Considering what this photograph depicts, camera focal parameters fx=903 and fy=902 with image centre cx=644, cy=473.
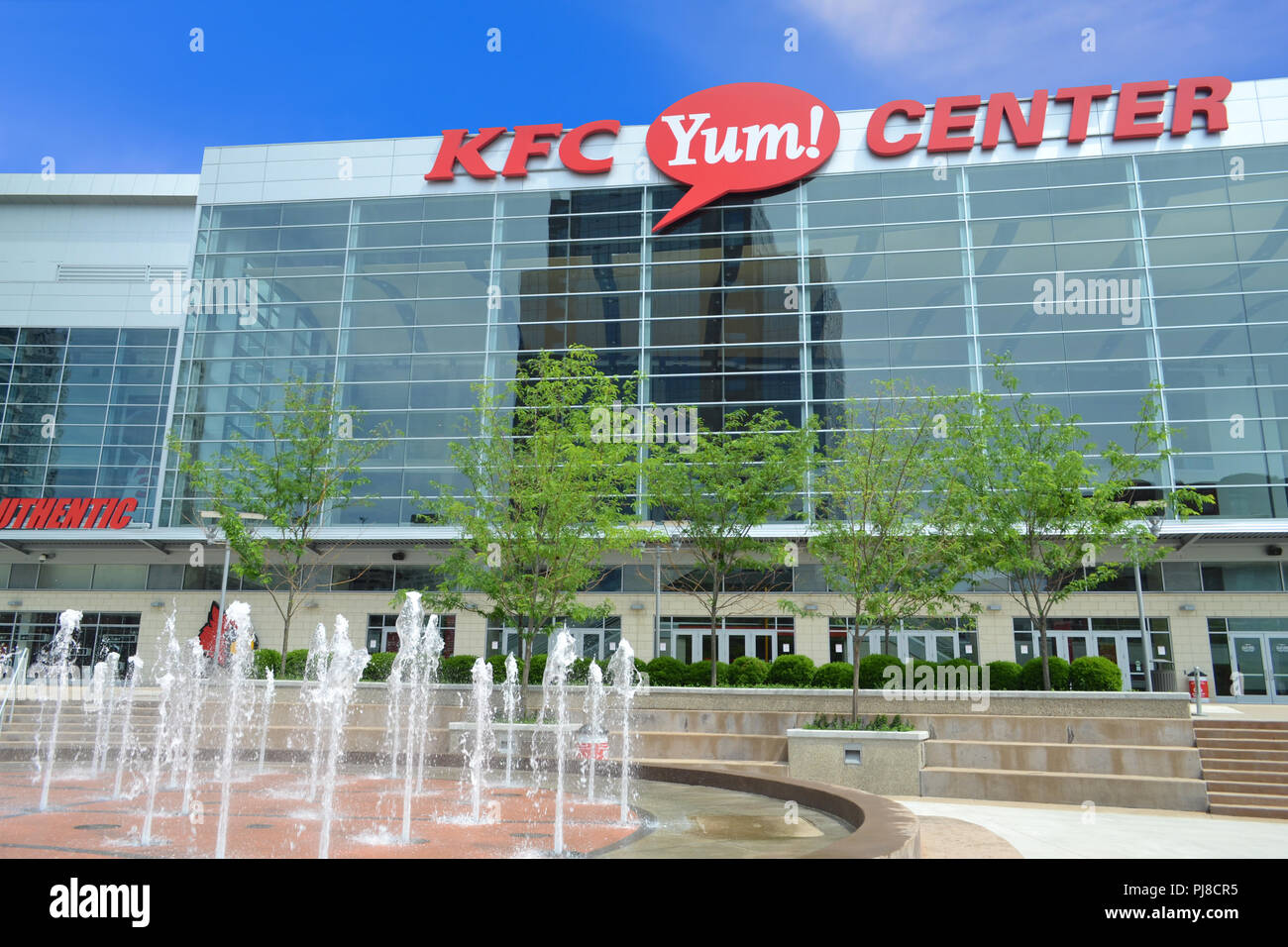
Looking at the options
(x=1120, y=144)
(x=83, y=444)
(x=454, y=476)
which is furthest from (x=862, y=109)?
(x=83, y=444)

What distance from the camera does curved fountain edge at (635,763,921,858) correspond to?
6.77 m

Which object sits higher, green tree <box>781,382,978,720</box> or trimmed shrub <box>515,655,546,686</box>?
green tree <box>781,382,978,720</box>

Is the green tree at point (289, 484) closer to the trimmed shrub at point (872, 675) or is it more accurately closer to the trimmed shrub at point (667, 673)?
the trimmed shrub at point (667, 673)

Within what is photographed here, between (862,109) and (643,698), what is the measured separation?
81.8 ft

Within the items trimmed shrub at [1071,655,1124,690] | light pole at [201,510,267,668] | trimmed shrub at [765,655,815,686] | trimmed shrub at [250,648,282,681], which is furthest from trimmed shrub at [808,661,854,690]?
light pole at [201,510,267,668]

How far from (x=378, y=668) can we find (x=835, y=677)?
439 inches

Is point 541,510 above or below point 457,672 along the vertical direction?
above

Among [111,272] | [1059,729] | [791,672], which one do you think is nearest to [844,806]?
[1059,729]

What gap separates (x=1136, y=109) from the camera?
104 feet

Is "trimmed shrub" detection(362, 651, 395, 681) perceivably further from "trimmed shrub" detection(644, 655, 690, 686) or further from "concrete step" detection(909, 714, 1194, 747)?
"concrete step" detection(909, 714, 1194, 747)

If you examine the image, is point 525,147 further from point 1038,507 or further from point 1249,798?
point 1249,798

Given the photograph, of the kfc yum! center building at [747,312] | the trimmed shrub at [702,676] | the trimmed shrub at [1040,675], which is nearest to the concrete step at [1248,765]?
the trimmed shrub at [1040,675]

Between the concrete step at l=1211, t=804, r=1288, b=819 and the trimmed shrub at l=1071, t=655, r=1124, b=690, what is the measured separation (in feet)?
13.7

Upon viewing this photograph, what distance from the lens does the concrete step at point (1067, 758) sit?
14.8m
